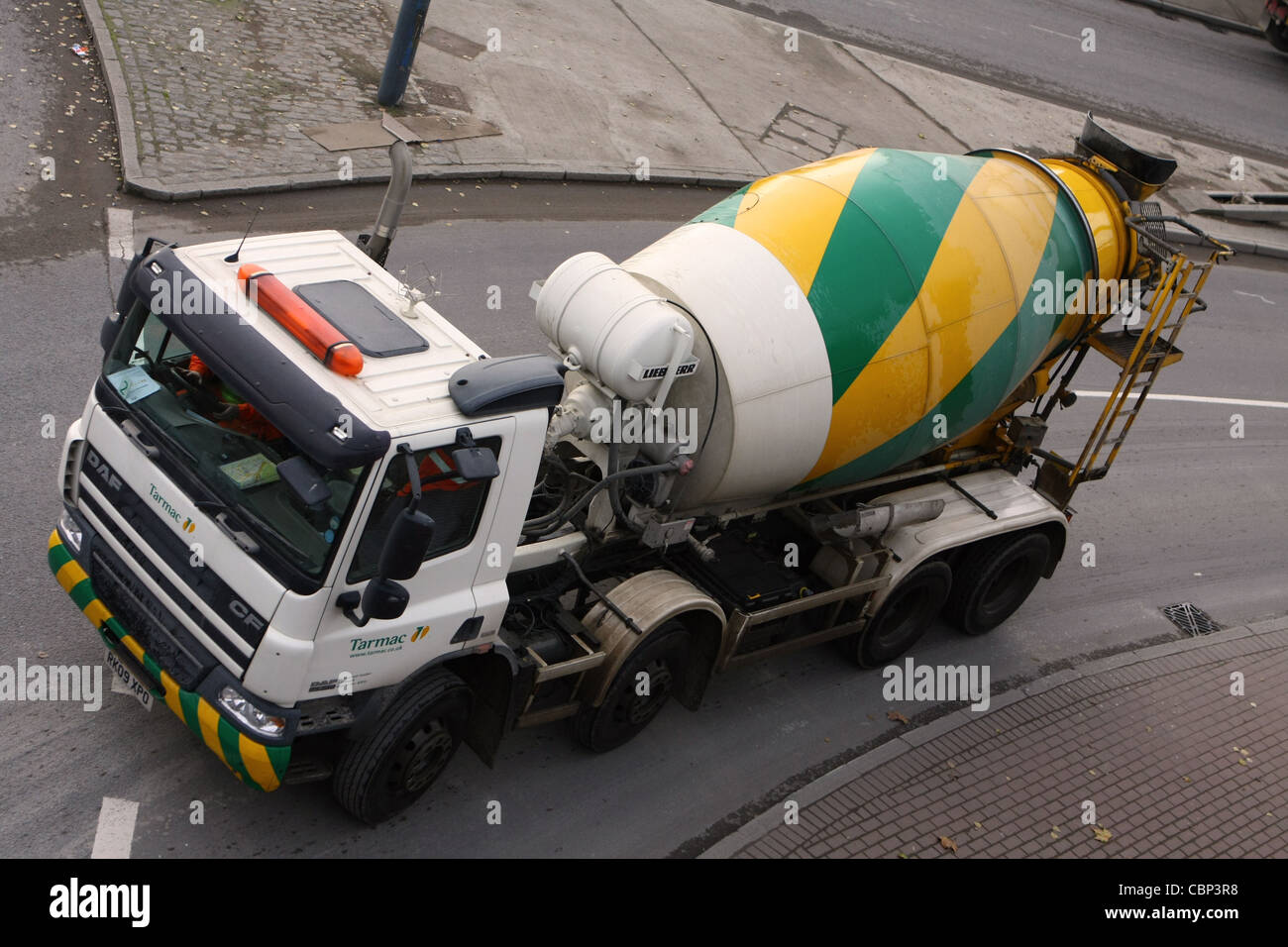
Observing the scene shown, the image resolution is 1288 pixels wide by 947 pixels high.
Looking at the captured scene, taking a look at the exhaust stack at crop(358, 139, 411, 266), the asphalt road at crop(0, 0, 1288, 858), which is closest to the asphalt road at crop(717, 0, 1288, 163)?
the asphalt road at crop(0, 0, 1288, 858)

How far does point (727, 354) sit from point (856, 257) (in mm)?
1178

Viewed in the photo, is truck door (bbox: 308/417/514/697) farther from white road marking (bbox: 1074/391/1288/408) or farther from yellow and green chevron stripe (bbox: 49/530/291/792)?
white road marking (bbox: 1074/391/1288/408)

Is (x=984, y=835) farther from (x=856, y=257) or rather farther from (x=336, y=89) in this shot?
(x=336, y=89)

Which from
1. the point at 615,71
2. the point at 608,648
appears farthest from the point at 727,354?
the point at 615,71

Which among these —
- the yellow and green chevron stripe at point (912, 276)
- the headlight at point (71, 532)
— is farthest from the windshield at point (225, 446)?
the yellow and green chevron stripe at point (912, 276)

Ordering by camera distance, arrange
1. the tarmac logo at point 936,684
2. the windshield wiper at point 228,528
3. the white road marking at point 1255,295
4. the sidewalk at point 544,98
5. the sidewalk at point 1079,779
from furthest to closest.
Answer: the white road marking at point 1255,295 → the sidewalk at point 544,98 → the tarmac logo at point 936,684 → the sidewalk at point 1079,779 → the windshield wiper at point 228,528

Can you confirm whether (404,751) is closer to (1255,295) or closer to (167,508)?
(167,508)

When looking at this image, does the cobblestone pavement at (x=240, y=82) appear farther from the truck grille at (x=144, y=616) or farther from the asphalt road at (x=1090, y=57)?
the asphalt road at (x=1090, y=57)

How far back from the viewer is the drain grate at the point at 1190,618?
11.0m

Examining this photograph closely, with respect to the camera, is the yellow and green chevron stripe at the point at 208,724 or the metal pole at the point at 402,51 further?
the metal pole at the point at 402,51

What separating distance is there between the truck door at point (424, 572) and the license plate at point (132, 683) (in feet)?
3.70

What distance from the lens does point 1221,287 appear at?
18000 millimetres

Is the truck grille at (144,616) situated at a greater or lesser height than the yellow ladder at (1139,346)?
lesser
